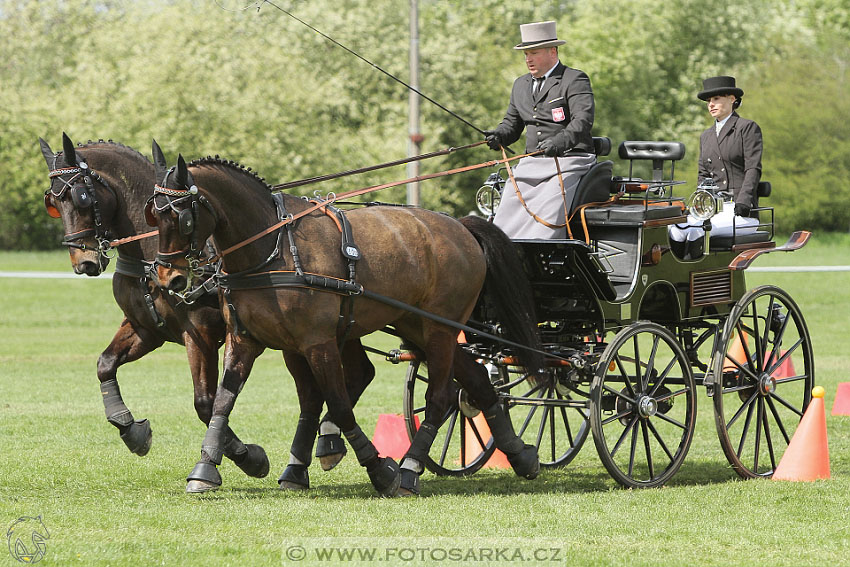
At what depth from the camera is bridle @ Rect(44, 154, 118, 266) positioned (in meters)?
6.82

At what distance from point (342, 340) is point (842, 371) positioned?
863cm

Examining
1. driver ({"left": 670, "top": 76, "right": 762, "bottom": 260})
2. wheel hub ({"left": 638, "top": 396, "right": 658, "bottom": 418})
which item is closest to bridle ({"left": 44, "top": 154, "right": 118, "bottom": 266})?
wheel hub ({"left": 638, "top": 396, "right": 658, "bottom": 418})

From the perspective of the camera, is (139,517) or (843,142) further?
(843,142)

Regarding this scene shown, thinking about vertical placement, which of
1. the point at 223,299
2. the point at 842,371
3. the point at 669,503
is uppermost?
the point at 223,299

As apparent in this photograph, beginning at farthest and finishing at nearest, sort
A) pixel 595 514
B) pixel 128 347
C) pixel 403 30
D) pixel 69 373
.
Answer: pixel 403 30, pixel 69 373, pixel 128 347, pixel 595 514

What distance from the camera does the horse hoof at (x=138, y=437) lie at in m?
7.28

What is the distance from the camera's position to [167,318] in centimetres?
712

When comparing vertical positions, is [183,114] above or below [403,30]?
below

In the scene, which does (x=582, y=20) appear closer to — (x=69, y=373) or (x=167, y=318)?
(x=69, y=373)

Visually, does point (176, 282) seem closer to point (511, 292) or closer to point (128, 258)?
point (128, 258)

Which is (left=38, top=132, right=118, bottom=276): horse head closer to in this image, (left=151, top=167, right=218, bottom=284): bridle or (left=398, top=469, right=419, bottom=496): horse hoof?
(left=151, top=167, right=218, bottom=284): bridle

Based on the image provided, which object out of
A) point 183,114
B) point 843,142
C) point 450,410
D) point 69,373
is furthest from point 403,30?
point 450,410

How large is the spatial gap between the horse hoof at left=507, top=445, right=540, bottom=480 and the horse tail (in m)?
0.51

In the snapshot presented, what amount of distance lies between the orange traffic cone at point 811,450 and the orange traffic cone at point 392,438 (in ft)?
8.74
